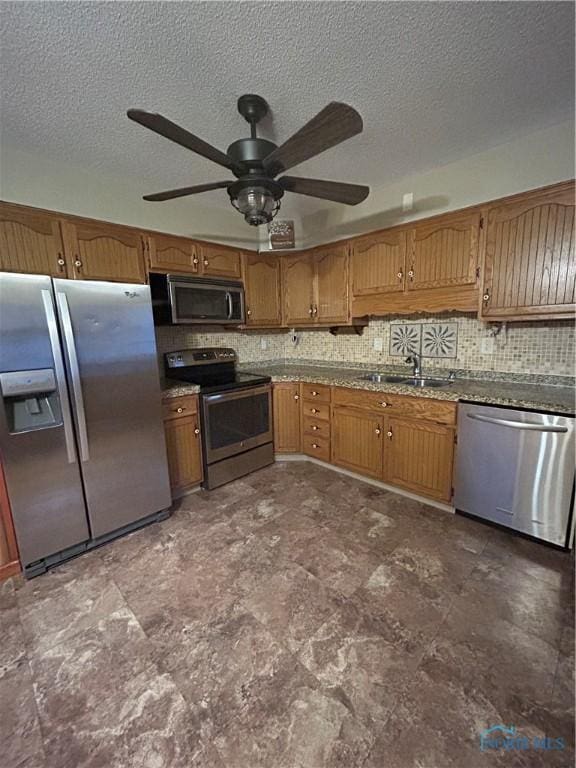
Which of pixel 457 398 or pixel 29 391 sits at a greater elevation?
pixel 29 391

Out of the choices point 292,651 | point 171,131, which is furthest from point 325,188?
point 292,651

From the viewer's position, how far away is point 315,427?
3.18 meters

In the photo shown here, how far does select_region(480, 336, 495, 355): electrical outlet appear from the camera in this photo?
8.14ft

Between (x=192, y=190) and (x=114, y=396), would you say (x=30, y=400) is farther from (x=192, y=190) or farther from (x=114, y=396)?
(x=192, y=190)

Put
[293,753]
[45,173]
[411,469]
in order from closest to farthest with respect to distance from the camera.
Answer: [293,753] → [45,173] → [411,469]

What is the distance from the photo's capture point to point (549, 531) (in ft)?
6.42

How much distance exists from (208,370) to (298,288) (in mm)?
1254

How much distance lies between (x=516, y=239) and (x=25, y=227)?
9.77 feet

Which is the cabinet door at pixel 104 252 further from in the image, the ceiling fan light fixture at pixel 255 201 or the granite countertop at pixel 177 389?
the ceiling fan light fixture at pixel 255 201

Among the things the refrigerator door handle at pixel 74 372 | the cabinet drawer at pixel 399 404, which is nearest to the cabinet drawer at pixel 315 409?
the cabinet drawer at pixel 399 404

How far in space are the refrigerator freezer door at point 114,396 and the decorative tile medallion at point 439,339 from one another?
7.39ft

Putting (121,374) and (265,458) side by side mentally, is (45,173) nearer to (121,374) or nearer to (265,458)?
(121,374)

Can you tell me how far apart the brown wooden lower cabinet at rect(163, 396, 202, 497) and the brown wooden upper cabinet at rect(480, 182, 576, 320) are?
2.32m

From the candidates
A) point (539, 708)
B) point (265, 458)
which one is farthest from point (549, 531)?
point (265, 458)
